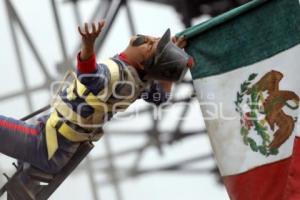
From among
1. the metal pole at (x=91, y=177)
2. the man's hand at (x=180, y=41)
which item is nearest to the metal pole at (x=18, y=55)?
the metal pole at (x=91, y=177)

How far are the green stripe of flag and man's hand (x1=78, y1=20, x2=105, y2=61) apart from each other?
65 centimetres

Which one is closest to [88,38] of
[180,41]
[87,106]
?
[87,106]

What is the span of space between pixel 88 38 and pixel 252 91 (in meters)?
0.77

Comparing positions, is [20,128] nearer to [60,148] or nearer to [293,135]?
[60,148]

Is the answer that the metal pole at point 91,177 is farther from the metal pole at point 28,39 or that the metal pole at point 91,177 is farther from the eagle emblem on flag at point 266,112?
the eagle emblem on flag at point 266,112

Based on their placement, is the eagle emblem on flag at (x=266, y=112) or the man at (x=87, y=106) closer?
the man at (x=87, y=106)

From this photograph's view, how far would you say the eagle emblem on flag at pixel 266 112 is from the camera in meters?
3.67

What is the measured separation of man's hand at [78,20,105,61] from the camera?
3248 millimetres

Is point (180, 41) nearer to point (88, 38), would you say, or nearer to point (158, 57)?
point (158, 57)

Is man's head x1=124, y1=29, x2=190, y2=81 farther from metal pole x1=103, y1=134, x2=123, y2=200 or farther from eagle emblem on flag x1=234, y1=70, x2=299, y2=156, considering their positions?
metal pole x1=103, y1=134, x2=123, y2=200

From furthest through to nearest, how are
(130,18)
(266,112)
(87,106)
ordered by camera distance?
(130,18)
(266,112)
(87,106)

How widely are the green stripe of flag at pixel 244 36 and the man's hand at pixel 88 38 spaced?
651 millimetres

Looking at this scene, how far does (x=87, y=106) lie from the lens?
3535 millimetres

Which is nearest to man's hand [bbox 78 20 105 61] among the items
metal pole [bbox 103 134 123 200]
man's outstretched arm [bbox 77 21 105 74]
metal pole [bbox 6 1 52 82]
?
man's outstretched arm [bbox 77 21 105 74]
